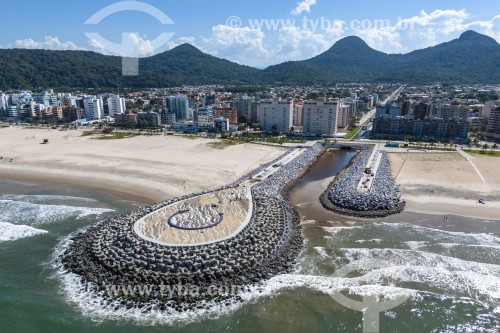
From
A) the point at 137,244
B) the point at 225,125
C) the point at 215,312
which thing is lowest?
the point at 215,312

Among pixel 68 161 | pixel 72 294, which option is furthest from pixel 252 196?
pixel 68 161

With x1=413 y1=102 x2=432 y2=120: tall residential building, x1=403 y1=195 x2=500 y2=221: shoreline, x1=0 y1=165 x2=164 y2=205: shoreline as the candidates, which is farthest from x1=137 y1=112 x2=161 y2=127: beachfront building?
x1=403 y1=195 x2=500 y2=221: shoreline

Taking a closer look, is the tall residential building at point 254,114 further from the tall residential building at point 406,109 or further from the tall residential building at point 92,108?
the tall residential building at point 92,108

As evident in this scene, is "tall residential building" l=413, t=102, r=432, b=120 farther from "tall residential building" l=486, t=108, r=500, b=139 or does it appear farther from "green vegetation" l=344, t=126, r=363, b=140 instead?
"tall residential building" l=486, t=108, r=500, b=139

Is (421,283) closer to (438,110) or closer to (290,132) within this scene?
(290,132)

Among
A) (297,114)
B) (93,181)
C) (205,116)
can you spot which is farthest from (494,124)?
(93,181)

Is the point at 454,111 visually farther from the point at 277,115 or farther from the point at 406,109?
the point at 277,115

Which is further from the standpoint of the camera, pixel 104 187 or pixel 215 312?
pixel 104 187

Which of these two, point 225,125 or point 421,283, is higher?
point 225,125
